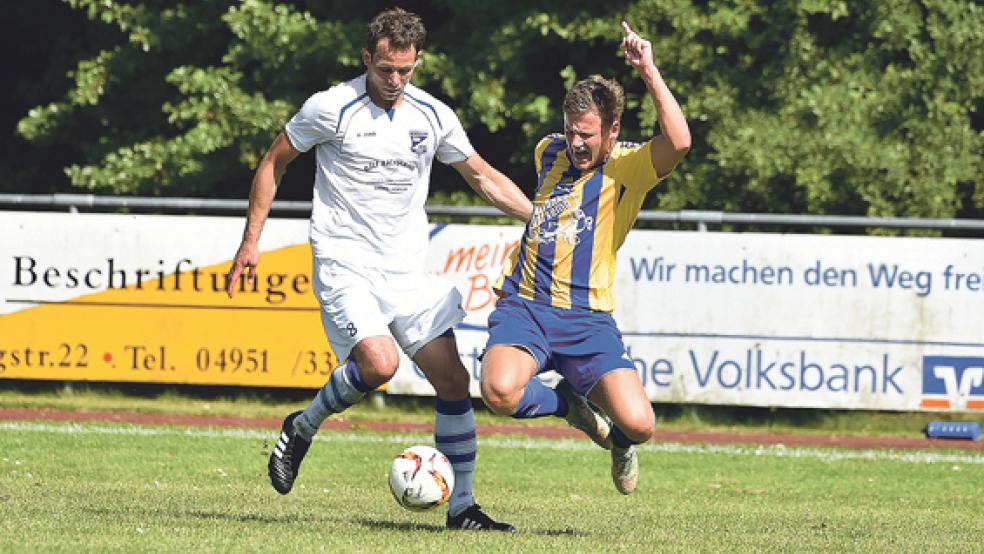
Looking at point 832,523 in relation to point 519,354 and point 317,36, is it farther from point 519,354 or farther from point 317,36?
point 317,36

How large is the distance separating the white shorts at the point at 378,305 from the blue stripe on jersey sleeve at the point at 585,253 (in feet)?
2.02

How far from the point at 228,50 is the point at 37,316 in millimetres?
3908

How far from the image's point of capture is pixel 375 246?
8547 millimetres

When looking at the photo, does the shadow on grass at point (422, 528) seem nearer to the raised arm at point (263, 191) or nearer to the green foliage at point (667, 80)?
the raised arm at point (263, 191)

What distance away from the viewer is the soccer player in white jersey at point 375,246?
8.45 meters

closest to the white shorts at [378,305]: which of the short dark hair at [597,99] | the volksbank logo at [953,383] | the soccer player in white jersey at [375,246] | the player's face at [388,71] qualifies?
the soccer player in white jersey at [375,246]

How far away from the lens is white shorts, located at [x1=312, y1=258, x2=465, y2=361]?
8484mm

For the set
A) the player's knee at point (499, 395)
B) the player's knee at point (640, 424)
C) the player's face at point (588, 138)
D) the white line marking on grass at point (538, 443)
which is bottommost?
the white line marking on grass at point (538, 443)

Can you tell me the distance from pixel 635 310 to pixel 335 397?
6247 millimetres

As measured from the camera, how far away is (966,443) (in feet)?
48.2

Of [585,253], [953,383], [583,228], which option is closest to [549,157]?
[583,228]

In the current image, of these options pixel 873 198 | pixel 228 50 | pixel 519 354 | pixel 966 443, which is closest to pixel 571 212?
pixel 519 354

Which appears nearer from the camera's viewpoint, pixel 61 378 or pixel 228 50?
pixel 61 378

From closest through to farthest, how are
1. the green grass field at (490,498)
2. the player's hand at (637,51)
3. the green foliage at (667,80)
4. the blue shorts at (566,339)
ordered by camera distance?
the green grass field at (490,498) < the player's hand at (637,51) < the blue shorts at (566,339) < the green foliage at (667,80)
